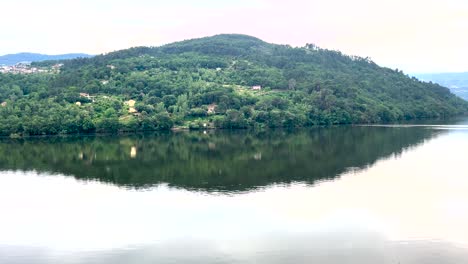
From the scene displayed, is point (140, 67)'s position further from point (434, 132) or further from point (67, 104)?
point (434, 132)

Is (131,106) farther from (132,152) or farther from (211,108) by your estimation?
(132,152)

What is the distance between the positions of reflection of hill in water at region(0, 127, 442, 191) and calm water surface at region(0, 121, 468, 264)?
0.68ft

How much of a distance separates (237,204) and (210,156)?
19843mm

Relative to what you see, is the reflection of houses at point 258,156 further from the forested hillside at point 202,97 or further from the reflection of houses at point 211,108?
the reflection of houses at point 211,108

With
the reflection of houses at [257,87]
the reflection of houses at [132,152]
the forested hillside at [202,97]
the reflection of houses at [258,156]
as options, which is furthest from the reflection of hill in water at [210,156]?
the reflection of houses at [257,87]

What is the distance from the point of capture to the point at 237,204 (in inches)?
1246

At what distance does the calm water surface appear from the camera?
23.4 meters

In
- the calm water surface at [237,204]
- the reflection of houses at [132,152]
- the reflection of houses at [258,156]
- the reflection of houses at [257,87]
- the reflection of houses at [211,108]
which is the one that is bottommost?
the calm water surface at [237,204]

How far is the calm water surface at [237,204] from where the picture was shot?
23375 mm

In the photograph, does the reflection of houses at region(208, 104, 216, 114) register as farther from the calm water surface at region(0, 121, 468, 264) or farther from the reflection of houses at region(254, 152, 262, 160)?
the reflection of houses at region(254, 152, 262, 160)

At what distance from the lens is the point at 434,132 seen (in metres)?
72.2

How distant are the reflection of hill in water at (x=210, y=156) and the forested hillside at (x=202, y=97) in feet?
28.2

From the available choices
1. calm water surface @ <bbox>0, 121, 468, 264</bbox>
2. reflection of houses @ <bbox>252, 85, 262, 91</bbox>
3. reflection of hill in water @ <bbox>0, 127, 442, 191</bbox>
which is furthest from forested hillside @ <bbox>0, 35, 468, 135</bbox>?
calm water surface @ <bbox>0, 121, 468, 264</bbox>

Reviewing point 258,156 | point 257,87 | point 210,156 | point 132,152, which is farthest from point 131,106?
point 258,156
